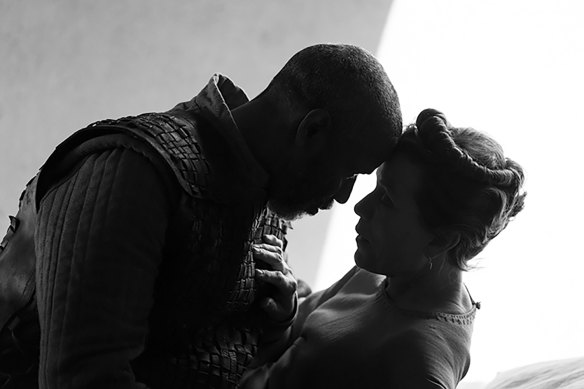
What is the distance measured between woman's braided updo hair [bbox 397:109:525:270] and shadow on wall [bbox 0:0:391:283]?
1.68m

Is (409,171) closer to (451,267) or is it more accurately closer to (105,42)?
(451,267)

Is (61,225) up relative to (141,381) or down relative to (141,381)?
up

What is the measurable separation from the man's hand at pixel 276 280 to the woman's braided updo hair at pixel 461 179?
24cm

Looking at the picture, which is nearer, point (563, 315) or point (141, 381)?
point (141, 381)

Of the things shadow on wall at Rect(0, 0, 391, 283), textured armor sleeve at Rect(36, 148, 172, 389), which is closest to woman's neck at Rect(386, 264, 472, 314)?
textured armor sleeve at Rect(36, 148, 172, 389)

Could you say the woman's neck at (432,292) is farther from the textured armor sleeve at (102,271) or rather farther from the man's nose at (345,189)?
the textured armor sleeve at (102,271)

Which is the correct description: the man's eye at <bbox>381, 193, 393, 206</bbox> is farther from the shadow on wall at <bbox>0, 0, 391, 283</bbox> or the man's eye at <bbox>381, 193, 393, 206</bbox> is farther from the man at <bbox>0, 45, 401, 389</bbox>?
the shadow on wall at <bbox>0, 0, 391, 283</bbox>

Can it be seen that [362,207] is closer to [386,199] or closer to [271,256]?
[386,199]

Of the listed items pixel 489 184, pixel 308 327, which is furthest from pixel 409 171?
pixel 308 327

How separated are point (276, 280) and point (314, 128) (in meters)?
0.30

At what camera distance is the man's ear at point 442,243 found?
1372 millimetres

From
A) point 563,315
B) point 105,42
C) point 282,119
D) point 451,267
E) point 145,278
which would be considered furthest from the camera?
point 105,42

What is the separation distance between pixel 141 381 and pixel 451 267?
0.52m

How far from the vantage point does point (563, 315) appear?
92.4 inches
